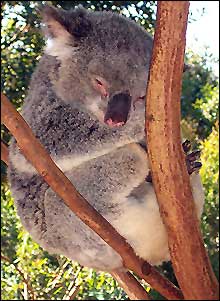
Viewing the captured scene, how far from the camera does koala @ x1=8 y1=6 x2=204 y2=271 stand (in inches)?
59.0

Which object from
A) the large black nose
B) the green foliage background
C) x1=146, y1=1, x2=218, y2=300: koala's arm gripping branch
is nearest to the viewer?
x1=146, y1=1, x2=218, y2=300: koala's arm gripping branch

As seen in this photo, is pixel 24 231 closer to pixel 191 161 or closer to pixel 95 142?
pixel 95 142

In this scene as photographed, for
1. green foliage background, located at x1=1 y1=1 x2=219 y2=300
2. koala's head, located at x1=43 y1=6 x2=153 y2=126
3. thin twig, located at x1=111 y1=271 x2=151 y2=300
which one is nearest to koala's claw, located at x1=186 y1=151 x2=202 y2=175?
koala's head, located at x1=43 y1=6 x2=153 y2=126

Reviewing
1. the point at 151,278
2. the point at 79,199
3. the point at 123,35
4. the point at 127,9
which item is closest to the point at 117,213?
the point at 151,278

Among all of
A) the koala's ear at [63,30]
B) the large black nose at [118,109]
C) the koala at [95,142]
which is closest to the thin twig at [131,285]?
the koala at [95,142]

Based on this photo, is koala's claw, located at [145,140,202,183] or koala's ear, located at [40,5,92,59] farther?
koala's ear, located at [40,5,92,59]

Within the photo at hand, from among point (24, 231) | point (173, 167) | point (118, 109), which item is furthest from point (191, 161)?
point (24, 231)

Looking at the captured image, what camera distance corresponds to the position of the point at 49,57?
177 centimetres

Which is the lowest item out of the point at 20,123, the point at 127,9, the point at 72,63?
the point at 20,123

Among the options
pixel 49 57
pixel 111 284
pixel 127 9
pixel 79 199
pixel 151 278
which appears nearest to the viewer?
pixel 79 199

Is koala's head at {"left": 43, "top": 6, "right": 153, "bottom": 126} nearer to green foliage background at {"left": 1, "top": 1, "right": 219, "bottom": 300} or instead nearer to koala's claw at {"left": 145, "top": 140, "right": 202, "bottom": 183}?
koala's claw at {"left": 145, "top": 140, "right": 202, "bottom": 183}

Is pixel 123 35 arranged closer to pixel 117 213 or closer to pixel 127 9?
pixel 117 213

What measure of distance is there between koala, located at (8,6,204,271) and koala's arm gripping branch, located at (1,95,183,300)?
19 centimetres

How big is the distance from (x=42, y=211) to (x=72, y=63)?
41 cm
